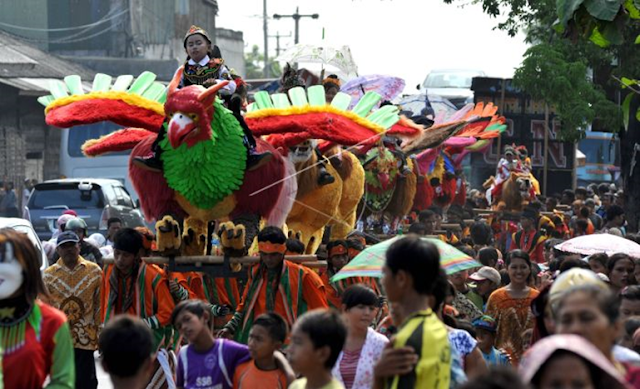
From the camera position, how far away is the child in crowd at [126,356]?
5.24 metres

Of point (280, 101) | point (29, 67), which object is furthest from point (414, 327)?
point (29, 67)

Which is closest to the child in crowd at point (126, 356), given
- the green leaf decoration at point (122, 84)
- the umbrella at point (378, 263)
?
the umbrella at point (378, 263)

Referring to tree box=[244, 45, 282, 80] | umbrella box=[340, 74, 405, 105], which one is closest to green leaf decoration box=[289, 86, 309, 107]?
umbrella box=[340, 74, 405, 105]

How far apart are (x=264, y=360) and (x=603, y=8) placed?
11.0 feet

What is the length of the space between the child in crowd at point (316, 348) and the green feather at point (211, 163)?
4.53m

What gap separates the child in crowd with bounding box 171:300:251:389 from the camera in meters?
6.88

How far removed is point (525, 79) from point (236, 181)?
10.2 meters

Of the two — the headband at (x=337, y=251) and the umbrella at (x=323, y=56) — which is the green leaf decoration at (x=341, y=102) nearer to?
the headband at (x=337, y=251)

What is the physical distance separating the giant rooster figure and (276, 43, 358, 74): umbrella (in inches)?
303

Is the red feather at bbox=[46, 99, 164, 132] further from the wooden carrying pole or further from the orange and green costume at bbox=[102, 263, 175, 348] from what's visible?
the orange and green costume at bbox=[102, 263, 175, 348]

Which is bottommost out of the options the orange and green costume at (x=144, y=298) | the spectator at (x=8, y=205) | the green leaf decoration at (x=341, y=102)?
the spectator at (x=8, y=205)

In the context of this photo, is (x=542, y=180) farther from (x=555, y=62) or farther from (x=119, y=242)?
(x=119, y=242)

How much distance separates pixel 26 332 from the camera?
552cm

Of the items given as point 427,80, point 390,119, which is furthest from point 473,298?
point 427,80
